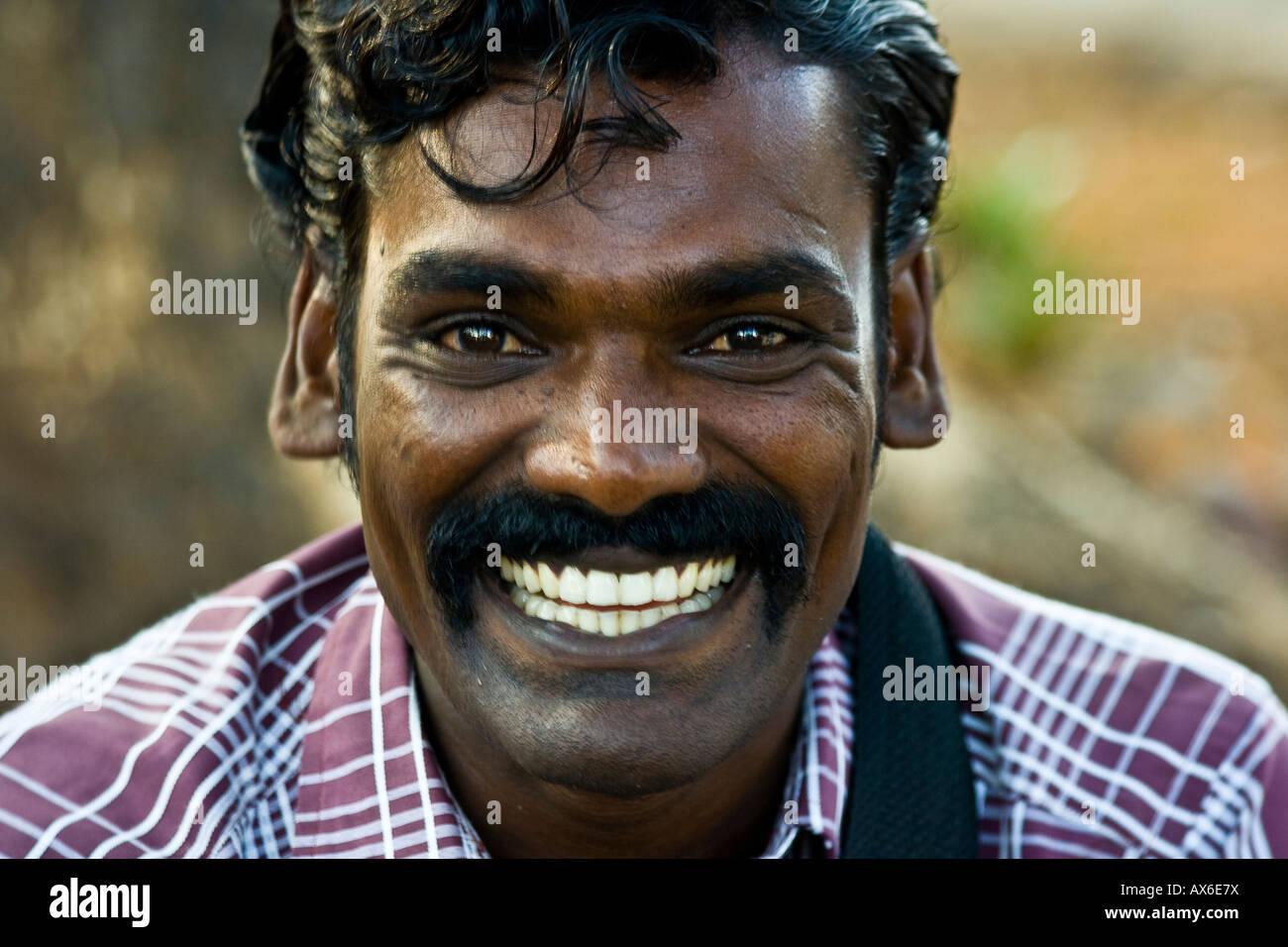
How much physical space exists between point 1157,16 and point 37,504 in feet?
30.7

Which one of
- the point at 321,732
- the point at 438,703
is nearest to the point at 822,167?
the point at 438,703

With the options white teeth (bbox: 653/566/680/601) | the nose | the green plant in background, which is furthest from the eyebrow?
the green plant in background

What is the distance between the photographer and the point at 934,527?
5.74 meters

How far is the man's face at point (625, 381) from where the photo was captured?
1888 millimetres

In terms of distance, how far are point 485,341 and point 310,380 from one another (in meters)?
0.52

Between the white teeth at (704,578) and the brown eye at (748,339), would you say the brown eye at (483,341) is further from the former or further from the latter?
the white teeth at (704,578)

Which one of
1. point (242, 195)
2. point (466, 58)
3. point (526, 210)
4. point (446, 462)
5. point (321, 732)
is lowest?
point (321, 732)

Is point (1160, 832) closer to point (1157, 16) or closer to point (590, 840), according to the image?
point (590, 840)

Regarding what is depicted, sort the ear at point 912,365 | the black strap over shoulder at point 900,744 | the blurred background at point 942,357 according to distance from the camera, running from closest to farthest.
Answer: the black strap over shoulder at point 900,744 < the ear at point 912,365 < the blurred background at point 942,357

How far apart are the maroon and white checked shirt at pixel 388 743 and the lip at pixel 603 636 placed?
402mm

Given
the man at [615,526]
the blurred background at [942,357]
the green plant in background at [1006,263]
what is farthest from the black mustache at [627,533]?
the green plant in background at [1006,263]

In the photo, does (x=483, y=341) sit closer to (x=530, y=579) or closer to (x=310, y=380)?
(x=530, y=579)

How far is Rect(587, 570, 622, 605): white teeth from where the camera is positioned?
196cm

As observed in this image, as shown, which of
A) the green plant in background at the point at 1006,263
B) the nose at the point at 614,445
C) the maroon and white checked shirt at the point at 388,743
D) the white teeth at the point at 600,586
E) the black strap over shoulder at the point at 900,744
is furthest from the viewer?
the green plant in background at the point at 1006,263
